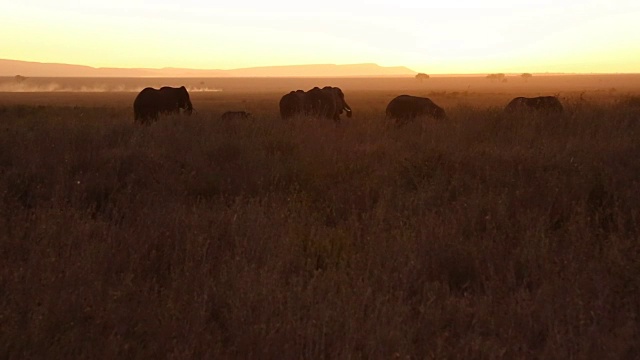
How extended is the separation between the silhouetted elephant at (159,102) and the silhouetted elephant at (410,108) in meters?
5.66

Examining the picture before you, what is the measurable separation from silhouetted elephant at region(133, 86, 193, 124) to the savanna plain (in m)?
8.55

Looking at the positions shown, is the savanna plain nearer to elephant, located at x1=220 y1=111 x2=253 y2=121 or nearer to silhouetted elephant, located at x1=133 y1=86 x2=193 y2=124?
elephant, located at x1=220 y1=111 x2=253 y2=121

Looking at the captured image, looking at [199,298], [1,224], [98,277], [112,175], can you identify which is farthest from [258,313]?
[112,175]

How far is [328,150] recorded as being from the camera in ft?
30.2

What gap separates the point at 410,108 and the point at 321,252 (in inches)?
496

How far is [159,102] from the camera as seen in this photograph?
17.8 m

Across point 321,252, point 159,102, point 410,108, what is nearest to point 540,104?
point 410,108

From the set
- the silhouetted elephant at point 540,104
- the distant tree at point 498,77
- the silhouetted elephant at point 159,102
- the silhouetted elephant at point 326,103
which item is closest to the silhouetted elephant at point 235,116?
the silhouetted elephant at point 159,102

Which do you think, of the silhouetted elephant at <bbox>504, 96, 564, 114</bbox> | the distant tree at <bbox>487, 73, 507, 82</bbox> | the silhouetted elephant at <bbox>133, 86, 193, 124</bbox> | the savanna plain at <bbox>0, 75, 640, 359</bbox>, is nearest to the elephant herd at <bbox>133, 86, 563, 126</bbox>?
the silhouetted elephant at <bbox>133, 86, 193, 124</bbox>

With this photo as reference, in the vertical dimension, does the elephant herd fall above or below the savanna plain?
above

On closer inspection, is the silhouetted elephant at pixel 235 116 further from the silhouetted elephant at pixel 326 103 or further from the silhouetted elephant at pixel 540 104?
the silhouetted elephant at pixel 540 104

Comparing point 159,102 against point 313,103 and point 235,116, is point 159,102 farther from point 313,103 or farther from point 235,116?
point 313,103

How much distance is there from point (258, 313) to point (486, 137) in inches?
309

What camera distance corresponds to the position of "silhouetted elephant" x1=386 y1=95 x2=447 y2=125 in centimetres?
1691
